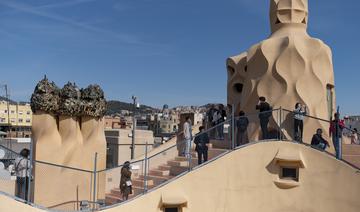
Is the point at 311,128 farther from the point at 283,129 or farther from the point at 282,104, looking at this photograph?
the point at 282,104

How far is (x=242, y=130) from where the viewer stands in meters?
12.4

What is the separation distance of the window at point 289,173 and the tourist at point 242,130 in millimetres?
1412

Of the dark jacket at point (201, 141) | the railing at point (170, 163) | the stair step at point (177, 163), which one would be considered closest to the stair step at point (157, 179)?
the railing at point (170, 163)

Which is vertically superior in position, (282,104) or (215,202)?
(282,104)

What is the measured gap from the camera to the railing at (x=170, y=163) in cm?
1155

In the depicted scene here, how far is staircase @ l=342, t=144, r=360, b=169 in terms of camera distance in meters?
12.4

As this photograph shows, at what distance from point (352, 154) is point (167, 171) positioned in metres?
5.75

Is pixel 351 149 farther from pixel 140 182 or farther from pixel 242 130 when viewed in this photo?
pixel 140 182

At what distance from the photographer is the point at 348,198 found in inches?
460

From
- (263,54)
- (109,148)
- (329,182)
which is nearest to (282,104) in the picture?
(263,54)

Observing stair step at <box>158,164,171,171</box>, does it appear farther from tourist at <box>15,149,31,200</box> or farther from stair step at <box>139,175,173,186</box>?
tourist at <box>15,149,31,200</box>

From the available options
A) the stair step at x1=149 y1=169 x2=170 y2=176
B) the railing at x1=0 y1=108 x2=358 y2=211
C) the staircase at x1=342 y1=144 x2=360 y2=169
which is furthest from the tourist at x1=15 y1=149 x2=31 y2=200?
the staircase at x1=342 y1=144 x2=360 y2=169

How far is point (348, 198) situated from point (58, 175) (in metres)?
8.16

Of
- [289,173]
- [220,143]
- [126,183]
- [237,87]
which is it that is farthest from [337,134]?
[237,87]
